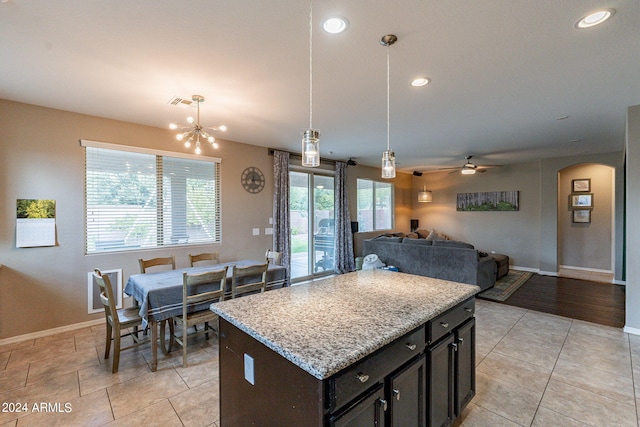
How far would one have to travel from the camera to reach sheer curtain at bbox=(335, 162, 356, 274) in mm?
6648

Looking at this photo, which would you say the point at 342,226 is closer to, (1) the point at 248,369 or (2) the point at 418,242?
(2) the point at 418,242

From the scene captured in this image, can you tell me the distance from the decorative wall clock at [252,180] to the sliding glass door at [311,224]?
32.3 inches

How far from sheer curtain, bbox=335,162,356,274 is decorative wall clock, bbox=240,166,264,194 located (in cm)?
210

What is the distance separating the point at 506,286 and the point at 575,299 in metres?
1.03

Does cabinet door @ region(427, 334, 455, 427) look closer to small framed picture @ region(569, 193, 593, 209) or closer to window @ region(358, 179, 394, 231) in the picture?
window @ region(358, 179, 394, 231)

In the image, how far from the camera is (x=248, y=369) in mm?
1394

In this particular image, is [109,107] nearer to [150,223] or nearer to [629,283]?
[150,223]

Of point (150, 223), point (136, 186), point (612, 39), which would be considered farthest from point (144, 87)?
point (612, 39)

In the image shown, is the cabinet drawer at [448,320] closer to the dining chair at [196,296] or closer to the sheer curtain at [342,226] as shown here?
the dining chair at [196,296]

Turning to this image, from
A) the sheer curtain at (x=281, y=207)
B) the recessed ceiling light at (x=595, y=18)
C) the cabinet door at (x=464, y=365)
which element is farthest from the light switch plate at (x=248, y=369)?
the sheer curtain at (x=281, y=207)

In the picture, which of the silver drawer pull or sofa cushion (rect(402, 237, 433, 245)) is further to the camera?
sofa cushion (rect(402, 237, 433, 245))

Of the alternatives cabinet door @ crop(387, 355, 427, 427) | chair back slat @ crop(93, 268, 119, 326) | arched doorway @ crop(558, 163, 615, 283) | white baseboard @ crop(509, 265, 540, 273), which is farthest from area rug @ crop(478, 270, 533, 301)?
chair back slat @ crop(93, 268, 119, 326)

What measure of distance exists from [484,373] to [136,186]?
476 cm

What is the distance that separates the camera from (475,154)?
20.2ft
